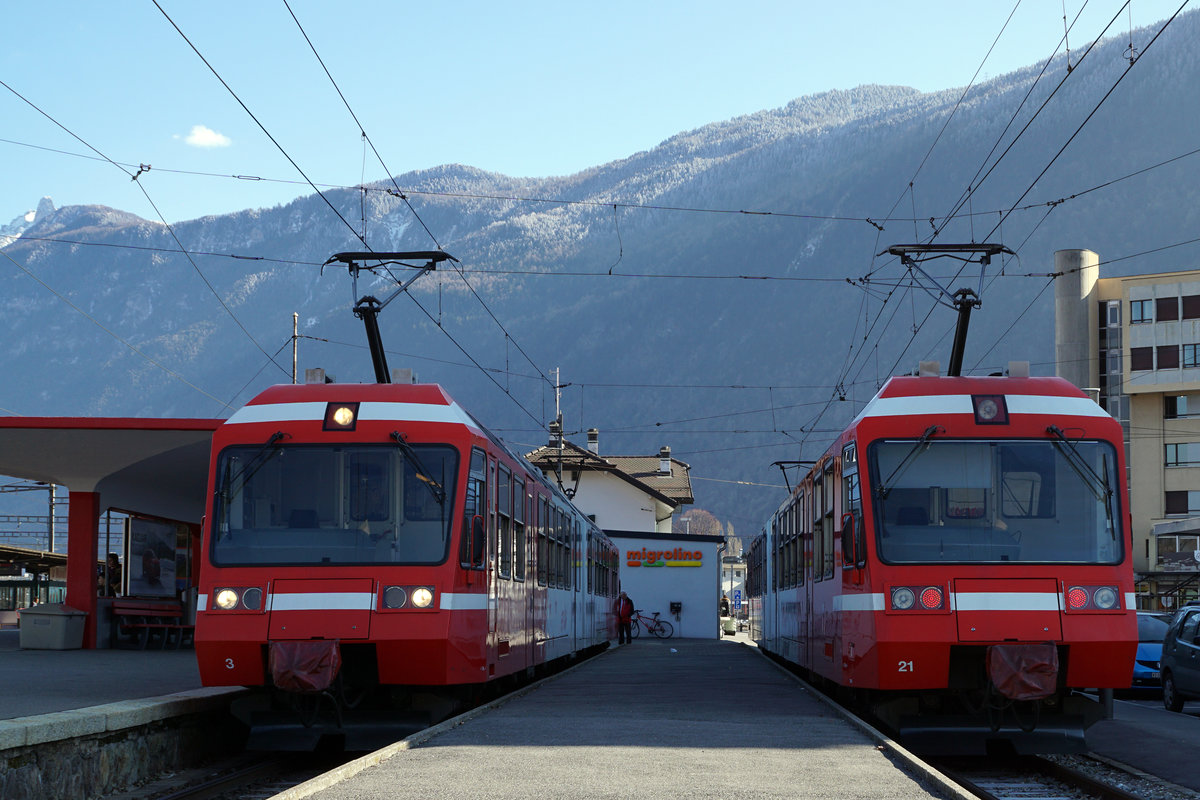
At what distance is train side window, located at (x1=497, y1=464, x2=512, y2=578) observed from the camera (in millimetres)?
14352

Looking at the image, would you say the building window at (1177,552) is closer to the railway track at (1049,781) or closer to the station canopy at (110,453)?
the station canopy at (110,453)

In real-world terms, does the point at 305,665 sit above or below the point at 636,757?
above

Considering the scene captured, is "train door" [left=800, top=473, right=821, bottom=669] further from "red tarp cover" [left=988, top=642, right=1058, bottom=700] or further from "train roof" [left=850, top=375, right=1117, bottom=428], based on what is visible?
"red tarp cover" [left=988, top=642, right=1058, bottom=700]

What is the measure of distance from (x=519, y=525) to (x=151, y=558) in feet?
62.7

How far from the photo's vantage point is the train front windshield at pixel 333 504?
39.9 ft

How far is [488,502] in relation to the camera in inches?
526

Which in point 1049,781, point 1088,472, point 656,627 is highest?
point 1088,472

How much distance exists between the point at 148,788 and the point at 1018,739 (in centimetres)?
707

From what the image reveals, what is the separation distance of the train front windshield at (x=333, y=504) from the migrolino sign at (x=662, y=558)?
49.9 metres

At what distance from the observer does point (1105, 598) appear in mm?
11836

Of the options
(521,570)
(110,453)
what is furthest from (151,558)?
(521,570)

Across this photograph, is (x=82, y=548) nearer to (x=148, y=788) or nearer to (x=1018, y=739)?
(x=148, y=788)

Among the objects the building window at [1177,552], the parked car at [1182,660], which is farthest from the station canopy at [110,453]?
the building window at [1177,552]

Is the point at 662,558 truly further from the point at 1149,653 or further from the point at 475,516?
the point at 475,516
